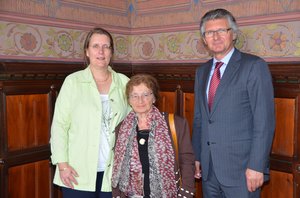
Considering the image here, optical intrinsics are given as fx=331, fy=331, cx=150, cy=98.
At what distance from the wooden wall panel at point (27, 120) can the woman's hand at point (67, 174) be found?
0.57m

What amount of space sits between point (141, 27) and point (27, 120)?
143 cm

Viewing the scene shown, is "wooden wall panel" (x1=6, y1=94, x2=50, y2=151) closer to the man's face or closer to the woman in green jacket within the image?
the woman in green jacket

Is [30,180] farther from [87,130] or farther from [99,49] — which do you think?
[99,49]

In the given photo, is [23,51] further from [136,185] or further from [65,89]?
[136,185]

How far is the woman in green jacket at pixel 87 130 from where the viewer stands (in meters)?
2.08

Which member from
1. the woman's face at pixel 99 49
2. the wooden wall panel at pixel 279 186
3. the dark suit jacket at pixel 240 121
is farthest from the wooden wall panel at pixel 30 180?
the wooden wall panel at pixel 279 186

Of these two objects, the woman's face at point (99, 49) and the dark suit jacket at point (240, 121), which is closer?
the dark suit jacket at point (240, 121)

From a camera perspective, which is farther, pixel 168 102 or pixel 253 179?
pixel 168 102

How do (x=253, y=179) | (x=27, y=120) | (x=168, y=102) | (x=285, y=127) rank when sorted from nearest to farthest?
(x=253, y=179)
(x=285, y=127)
(x=27, y=120)
(x=168, y=102)

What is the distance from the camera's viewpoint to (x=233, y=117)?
192 centimetres

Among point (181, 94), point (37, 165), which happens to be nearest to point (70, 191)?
point (37, 165)

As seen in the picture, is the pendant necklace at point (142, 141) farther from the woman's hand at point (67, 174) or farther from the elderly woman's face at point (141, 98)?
the woman's hand at point (67, 174)

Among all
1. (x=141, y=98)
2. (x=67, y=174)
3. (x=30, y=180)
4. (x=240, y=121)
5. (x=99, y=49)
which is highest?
(x=99, y=49)

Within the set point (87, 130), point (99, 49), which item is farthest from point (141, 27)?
point (87, 130)
